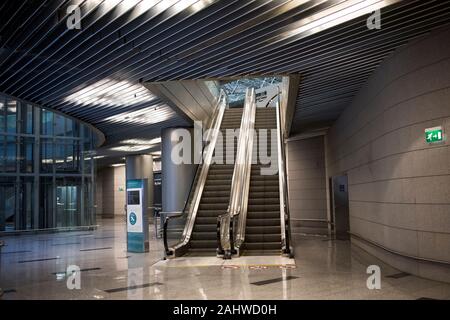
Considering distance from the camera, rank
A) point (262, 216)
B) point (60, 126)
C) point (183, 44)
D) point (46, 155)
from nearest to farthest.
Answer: point (183, 44) < point (262, 216) < point (46, 155) < point (60, 126)

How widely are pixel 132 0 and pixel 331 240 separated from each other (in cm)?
894

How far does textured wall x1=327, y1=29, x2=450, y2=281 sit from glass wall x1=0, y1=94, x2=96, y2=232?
12394 mm

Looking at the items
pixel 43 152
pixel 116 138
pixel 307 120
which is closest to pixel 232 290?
pixel 307 120

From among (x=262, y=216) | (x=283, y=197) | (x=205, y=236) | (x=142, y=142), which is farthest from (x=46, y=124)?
(x=283, y=197)

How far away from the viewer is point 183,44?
6664 millimetres

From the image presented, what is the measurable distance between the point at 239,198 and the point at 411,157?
501 centimetres

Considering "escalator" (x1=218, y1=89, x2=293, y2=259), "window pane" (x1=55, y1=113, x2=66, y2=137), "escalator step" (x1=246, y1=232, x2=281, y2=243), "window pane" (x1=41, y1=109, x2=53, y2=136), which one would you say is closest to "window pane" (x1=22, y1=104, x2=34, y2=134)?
"window pane" (x1=41, y1=109, x2=53, y2=136)

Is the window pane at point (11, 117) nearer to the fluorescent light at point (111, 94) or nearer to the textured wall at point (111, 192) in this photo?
the fluorescent light at point (111, 94)

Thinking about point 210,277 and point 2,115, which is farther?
point 2,115

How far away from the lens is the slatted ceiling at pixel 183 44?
5.52m

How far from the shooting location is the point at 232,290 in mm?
5867

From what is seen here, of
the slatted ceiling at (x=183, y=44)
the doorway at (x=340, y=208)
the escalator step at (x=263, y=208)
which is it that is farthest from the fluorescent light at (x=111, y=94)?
the doorway at (x=340, y=208)

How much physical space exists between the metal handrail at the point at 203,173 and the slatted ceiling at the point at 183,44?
3120mm

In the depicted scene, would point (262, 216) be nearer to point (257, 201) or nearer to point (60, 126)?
point (257, 201)
